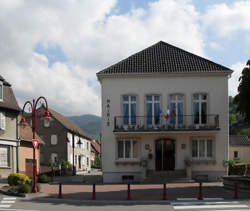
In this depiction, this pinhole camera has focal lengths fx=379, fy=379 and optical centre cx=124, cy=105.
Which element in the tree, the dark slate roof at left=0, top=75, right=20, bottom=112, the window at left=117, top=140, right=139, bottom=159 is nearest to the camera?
the tree

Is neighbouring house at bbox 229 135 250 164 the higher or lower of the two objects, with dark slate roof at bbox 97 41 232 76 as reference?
lower

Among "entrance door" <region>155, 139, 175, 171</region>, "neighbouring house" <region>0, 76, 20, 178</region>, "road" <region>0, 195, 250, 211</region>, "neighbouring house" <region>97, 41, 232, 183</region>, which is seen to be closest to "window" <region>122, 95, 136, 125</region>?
"neighbouring house" <region>97, 41, 232, 183</region>

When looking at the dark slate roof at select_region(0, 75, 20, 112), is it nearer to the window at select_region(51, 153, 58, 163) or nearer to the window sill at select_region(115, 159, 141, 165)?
the window sill at select_region(115, 159, 141, 165)

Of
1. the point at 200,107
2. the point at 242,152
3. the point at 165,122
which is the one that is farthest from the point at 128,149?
the point at 242,152

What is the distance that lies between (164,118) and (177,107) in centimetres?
128

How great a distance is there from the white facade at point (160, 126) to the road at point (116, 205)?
1128 centimetres

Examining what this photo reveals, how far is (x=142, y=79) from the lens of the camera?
27734 millimetres

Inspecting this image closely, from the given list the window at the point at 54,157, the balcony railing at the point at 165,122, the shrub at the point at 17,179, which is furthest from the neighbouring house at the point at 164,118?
the window at the point at 54,157

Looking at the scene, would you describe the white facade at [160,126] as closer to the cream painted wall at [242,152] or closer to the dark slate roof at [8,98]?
the dark slate roof at [8,98]

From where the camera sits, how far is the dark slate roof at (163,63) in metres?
27.6

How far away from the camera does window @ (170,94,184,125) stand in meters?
27.6

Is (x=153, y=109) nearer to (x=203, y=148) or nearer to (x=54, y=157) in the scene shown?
(x=203, y=148)

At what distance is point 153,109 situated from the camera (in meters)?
27.6

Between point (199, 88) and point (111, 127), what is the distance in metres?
7.00
